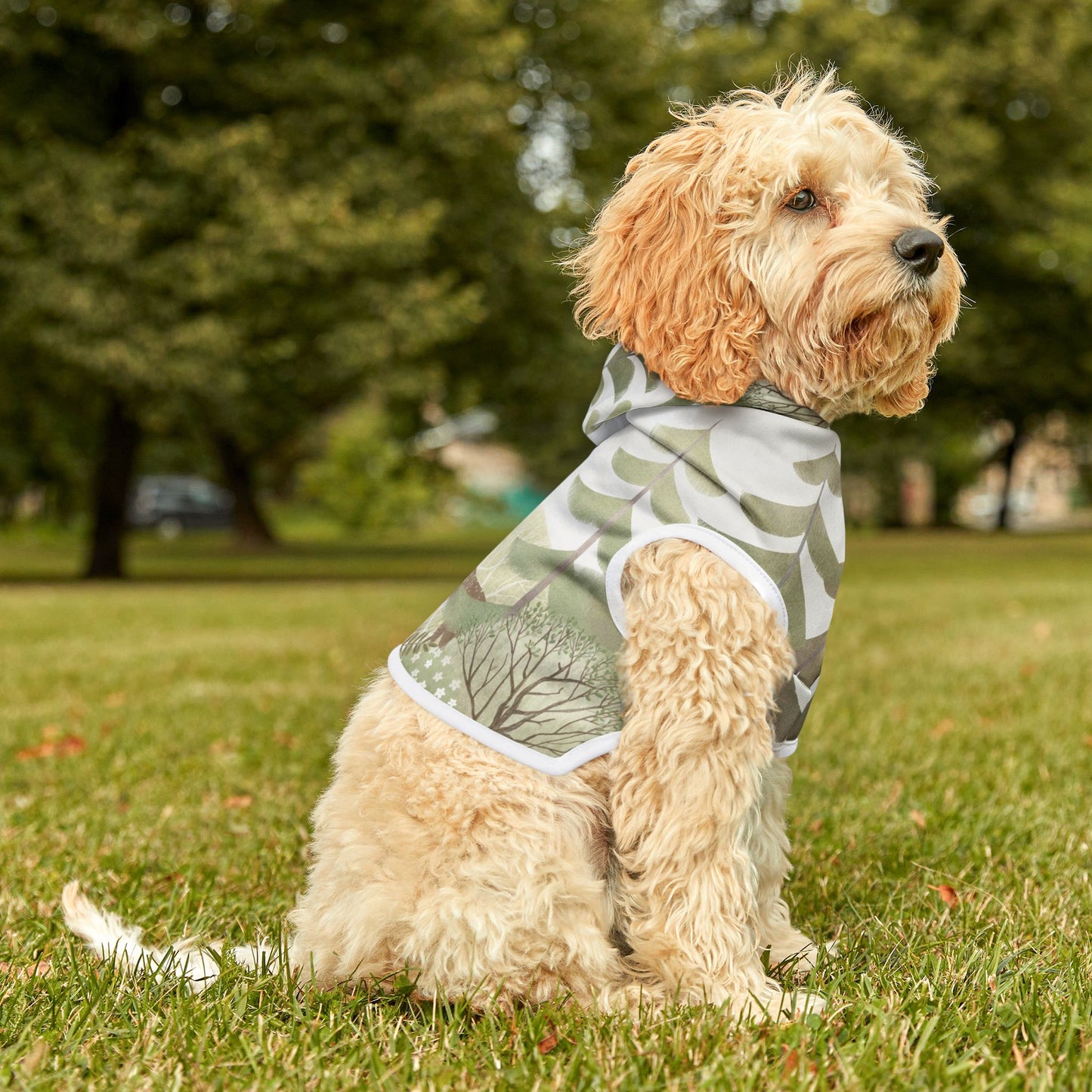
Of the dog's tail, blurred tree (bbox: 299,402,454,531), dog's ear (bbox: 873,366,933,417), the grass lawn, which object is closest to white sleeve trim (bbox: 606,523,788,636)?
dog's ear (bbox: 873,366,933,417)

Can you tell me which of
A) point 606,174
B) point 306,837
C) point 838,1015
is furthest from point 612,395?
point 606,174

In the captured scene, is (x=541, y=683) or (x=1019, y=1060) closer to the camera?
(x=1019, y=1060)

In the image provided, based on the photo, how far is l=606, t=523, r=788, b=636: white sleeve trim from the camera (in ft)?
8.77

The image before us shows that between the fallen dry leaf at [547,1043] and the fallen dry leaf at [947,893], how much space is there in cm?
150

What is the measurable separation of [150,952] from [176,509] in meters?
48.2

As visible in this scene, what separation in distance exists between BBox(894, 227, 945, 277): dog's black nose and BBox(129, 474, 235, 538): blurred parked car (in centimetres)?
4753

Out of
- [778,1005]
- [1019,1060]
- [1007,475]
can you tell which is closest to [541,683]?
[778,1005]

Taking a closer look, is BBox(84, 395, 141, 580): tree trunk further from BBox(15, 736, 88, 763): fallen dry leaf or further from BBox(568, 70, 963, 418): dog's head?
BBox(568, 70, 963, 418): dog's head

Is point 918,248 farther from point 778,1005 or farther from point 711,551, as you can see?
point 778,1005

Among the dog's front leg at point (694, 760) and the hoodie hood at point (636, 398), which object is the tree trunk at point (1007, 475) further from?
the dog's front leg at point (694, 760)

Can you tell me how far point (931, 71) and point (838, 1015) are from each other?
2111 cm

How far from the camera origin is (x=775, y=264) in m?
2.81

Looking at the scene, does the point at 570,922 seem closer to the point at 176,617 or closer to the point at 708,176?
the point at 708,176

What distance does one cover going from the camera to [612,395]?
117 inches
